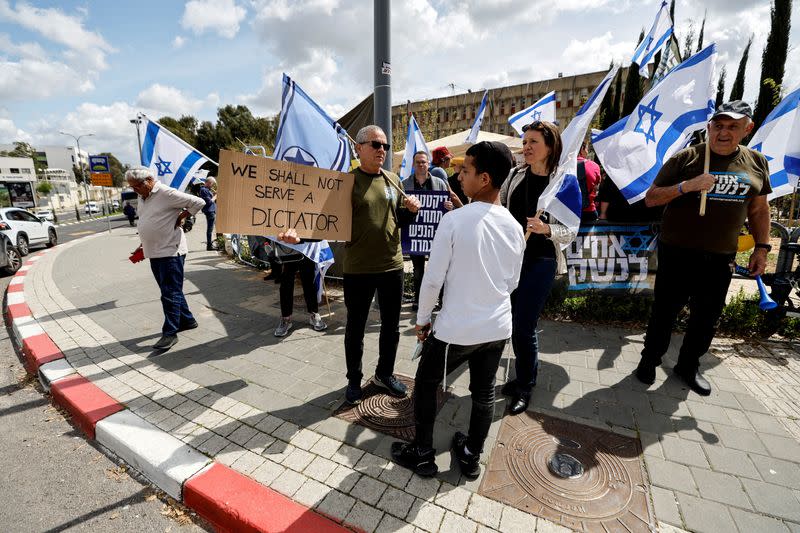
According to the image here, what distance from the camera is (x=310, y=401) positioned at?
3.18 m

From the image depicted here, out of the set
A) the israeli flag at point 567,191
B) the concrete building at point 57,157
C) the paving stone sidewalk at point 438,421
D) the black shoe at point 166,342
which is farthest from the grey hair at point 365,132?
the concrete building at point 57,157

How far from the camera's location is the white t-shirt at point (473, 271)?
1.86m

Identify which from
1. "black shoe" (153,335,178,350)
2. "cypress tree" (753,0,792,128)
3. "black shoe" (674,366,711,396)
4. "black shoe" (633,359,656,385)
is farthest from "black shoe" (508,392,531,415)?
"cypress tree" (753,0,792,128)

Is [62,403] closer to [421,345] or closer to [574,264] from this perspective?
[421,345]

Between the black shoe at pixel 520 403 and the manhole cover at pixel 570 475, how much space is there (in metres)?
0.09

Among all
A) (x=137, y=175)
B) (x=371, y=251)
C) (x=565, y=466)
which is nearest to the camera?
(x=565, y=466)

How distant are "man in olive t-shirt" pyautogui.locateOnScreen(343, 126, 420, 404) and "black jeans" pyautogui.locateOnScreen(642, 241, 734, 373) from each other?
91.2 inches

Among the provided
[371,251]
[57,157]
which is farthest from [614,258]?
[57,157]

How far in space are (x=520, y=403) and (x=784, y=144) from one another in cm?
399

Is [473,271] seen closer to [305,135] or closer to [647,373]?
[647,373]

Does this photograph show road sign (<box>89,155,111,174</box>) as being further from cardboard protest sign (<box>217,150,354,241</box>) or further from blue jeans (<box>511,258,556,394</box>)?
blue jeans (<box>511,258,556,394</box>)

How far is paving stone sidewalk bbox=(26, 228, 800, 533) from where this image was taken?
2.13 meters

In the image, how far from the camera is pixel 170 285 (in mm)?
4332

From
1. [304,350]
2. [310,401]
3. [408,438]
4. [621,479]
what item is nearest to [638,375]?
[621,479]
